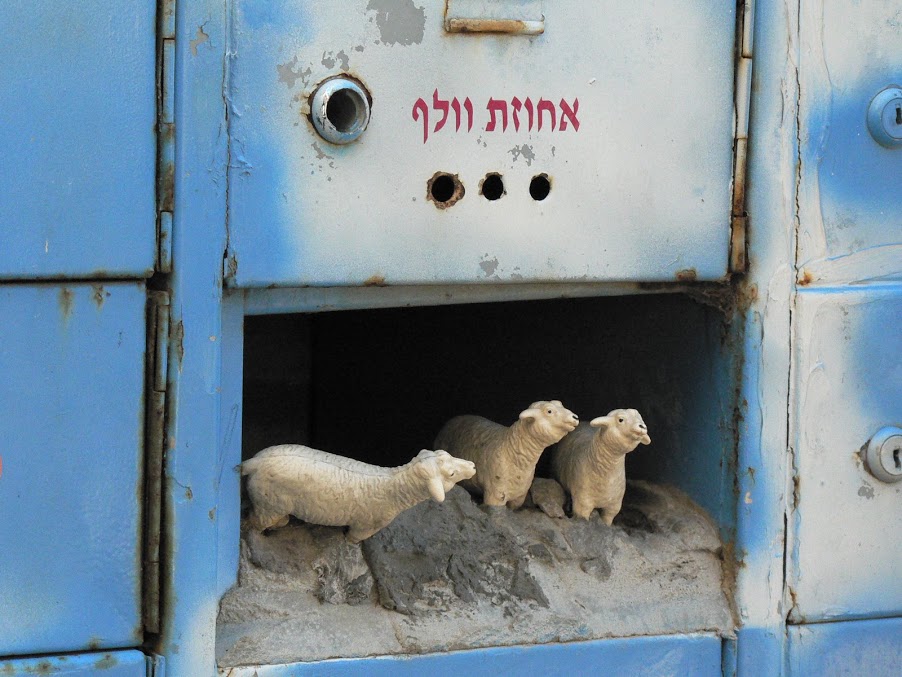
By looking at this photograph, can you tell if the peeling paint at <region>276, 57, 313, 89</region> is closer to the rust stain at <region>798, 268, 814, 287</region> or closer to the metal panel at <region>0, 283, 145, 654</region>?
the metal panel at <region>0, 283, 145, 654</region>

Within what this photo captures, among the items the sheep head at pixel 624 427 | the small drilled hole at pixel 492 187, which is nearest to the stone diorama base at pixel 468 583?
the sheep head at pixel 624 427

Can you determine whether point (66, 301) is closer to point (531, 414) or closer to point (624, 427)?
point (531, 414)

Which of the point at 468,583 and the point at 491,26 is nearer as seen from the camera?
the point at 491,26

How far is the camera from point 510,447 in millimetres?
2387

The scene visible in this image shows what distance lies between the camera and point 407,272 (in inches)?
82.3

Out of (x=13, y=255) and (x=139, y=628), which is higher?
(x=13, y=255)

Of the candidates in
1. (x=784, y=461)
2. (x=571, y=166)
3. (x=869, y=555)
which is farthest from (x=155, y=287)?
(x=869, y=555)

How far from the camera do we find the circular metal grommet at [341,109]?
2.01 metres

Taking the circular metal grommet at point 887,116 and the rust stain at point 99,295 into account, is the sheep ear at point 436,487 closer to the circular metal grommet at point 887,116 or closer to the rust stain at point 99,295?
the rust stain at point 99,295

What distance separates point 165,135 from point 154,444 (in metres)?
0.49

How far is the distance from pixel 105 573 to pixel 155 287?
457mm

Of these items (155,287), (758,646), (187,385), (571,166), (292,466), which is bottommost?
(758,646)

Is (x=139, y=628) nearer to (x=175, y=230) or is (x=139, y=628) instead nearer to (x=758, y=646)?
A: (x=175, y=230)

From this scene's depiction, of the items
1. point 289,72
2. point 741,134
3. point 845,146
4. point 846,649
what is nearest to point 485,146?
point 289,72
